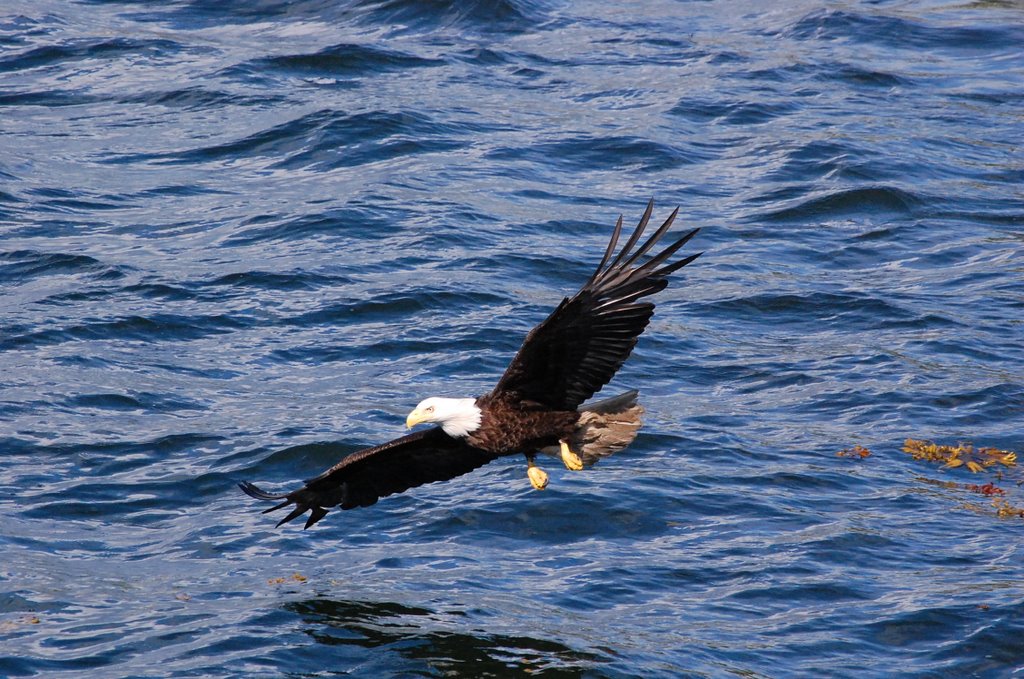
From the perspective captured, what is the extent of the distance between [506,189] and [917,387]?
554 cm

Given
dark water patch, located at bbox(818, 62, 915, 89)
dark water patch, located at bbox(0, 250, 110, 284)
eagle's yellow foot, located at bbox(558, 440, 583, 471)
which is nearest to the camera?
eagle's yellow foot, located at bbox(558, 440, 583, 471)

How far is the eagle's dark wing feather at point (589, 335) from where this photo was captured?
24.2ft

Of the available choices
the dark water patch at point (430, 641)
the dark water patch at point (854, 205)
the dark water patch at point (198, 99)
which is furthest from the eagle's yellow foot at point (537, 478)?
the dark water patch at point (198, 99)

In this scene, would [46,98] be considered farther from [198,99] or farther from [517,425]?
[517,425]

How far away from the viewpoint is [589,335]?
7613 mm

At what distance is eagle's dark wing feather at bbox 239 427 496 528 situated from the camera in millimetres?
8523

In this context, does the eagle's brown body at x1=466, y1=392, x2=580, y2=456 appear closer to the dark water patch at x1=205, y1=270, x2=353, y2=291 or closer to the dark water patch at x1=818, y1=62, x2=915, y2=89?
the dark water patch at x1=205, y1=270, x2=353, y2=291

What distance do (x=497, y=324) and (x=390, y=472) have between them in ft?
14.8

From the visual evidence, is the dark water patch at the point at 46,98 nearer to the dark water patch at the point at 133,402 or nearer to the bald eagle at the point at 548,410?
the dark water patch at the point at 133,402

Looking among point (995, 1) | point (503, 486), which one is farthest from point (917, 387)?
point (995, 1)

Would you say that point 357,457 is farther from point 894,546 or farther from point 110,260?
point 110,260

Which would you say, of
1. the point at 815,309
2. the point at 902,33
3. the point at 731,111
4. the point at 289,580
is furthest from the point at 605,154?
the point at 289,580

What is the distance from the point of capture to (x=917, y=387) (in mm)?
12211

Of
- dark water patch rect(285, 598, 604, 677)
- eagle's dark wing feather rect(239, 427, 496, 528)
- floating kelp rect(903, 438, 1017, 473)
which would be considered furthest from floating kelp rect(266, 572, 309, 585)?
floating kelp rect(903, 438, 1017, 473)
